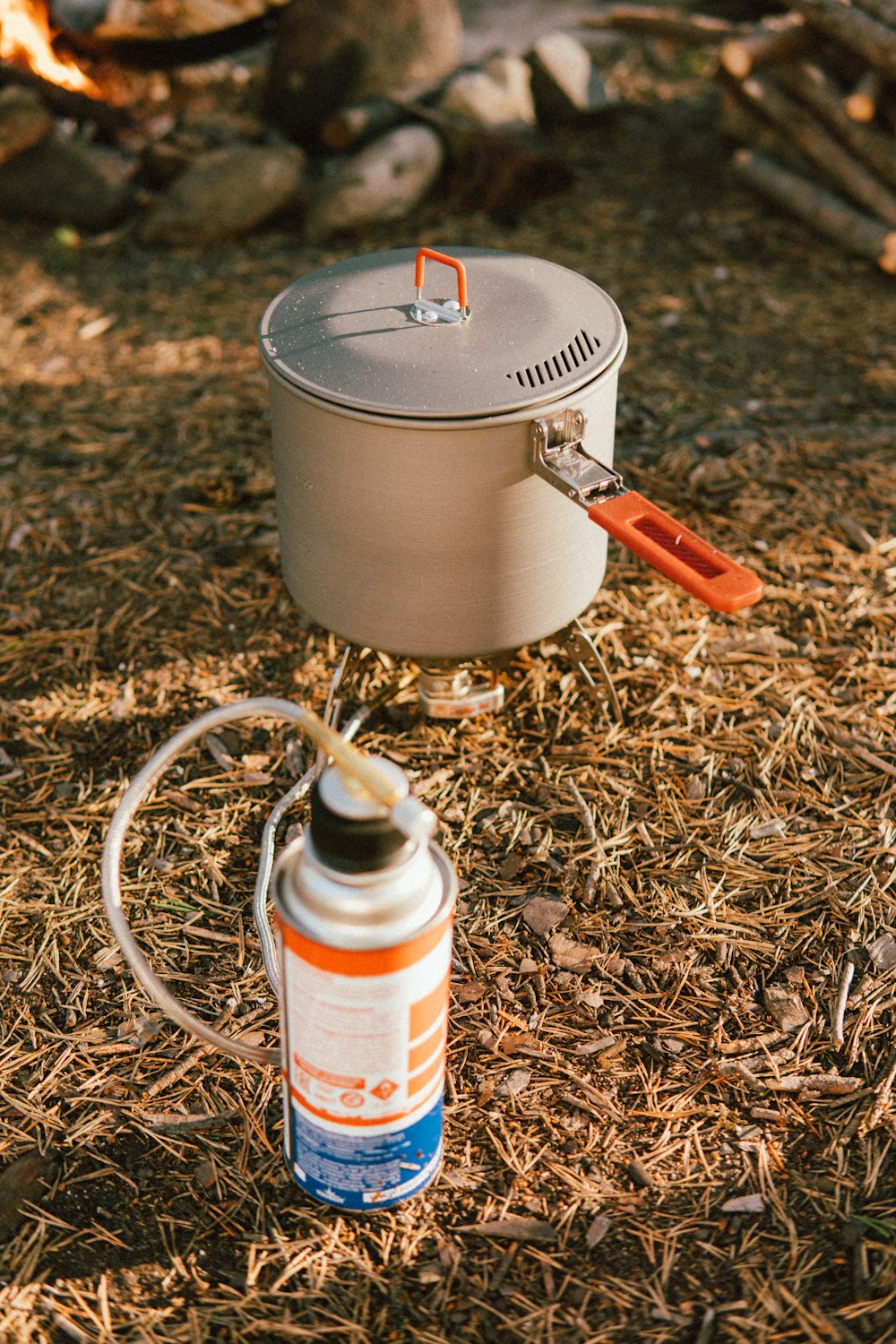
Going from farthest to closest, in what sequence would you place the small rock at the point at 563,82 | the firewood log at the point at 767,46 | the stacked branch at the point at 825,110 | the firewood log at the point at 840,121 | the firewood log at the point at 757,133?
the small rock at the point at 563,82 < the firewood log at the point at 757,133 < the firewood log at the point at 767,46 < the firewood log at the point at 840,121 < the stacked branch at the point at 825,110

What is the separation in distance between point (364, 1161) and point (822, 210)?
13.8ft

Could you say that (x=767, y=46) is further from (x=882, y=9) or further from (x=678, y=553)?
(x=678, y=553)

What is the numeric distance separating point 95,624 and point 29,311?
1953mm

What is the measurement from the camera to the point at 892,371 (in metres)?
4.02

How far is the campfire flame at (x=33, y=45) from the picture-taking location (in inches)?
186

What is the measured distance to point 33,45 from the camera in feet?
15.8

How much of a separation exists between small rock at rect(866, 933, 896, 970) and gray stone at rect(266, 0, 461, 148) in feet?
13.3

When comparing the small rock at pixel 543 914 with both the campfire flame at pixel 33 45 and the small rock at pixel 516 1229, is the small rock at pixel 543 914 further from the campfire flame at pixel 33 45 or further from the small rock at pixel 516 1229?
the campfire flame at pixel 33 45

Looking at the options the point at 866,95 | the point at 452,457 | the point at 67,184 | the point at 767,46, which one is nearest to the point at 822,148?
the point at 866,95

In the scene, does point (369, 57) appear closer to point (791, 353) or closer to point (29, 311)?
point (29, 311)

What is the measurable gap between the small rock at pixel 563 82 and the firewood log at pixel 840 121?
933 millimetres

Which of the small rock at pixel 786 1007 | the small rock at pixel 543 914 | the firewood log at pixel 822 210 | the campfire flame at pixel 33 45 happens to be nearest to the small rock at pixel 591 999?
the small rock at pixel 543 914

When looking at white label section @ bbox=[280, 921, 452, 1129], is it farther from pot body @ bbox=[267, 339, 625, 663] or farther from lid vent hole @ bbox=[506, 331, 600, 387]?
lid vent hole @ bbox=[506, 331, 600, 387]

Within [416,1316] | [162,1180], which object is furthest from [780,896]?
[162,1180]
